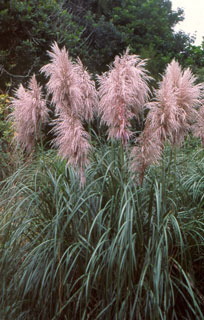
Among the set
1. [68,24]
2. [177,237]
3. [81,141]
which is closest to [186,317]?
[177,237]

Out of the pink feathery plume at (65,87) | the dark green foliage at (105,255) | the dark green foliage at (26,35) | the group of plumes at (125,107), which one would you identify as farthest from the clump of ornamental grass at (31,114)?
the dark green foliage at (26,35)

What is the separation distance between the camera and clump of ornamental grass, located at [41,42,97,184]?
3186 millimetres

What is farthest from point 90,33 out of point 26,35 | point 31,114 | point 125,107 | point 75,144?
point 75,144

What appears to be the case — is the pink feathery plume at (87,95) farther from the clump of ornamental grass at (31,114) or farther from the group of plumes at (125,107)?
the clump of ornamental grass at (31,114)

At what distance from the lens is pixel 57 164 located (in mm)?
4598

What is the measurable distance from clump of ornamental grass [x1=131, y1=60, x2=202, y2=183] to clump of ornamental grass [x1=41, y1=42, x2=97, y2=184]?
43 centimetres

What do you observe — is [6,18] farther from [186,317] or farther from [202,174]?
[186,317]

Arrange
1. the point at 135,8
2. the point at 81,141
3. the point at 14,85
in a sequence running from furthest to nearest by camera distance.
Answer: the point at 135,8 < the point at 14,85 < the point at 81,141

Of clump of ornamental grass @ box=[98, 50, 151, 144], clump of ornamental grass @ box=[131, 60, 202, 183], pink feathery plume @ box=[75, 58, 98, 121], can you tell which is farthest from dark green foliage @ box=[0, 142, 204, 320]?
pink feathery plume @ box=[75, 58, 98, 121]

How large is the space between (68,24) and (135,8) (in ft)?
25.3

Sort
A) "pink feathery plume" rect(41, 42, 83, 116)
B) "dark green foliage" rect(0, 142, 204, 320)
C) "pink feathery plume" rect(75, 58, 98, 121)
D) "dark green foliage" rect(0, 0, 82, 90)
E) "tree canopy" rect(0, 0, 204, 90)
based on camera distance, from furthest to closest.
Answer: "tree canopy" rect(0, 0, 204, 90)
"dark green foliage" rect(0, 0, 82, 90)
"pink feathery plume" rect(75, 58, 98, 121)
"pink feathery plume" rect(41, 42, 83, 116)
"dark green foliage" rect(0, 142, 204, 320)

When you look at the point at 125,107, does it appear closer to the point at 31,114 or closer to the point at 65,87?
the point at 65,87

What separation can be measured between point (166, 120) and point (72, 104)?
30.4 inches

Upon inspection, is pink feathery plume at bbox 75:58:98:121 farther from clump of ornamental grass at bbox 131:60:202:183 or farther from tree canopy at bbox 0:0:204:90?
tree canopy at bbox 0:0:204:90
